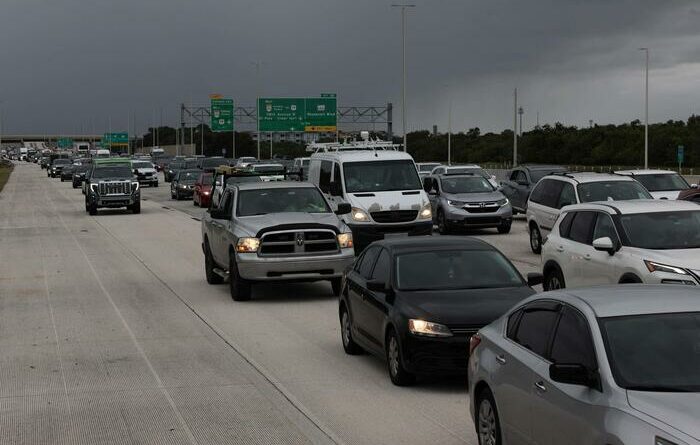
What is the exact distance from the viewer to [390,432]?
30.0ft

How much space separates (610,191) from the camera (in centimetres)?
2364

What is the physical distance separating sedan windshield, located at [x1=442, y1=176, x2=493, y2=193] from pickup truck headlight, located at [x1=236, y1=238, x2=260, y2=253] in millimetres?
15172

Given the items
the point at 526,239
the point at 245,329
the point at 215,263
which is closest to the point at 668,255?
the point at 245,329

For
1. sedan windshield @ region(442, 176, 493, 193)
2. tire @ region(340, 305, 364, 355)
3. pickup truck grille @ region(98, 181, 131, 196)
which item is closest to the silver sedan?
tire @ region(340, 305, 364, 355)

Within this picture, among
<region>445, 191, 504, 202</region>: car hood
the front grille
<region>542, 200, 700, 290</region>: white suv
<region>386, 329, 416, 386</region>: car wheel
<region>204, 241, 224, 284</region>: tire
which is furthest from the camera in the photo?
<region>445, 191, 504, 202</region>: car hood

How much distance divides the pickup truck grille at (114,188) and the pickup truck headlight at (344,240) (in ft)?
88.5

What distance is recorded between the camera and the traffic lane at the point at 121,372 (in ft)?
31.0

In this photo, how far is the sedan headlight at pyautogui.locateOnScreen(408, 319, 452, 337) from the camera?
10.5 metres

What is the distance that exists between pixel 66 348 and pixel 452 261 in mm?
5000

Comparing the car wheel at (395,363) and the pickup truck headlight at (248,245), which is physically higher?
the pickup truck headlight at (248,245)

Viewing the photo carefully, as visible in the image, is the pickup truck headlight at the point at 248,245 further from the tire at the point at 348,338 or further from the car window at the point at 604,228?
the car window at the point at 604,228

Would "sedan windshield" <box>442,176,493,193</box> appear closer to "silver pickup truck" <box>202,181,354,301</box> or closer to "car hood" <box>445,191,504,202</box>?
"car hood" <box>445,191,504,202</box>

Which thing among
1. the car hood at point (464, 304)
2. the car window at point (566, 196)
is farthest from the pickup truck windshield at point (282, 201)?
the car hood at point (464, 304)

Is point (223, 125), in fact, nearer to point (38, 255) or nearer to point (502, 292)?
point (38, 255)
